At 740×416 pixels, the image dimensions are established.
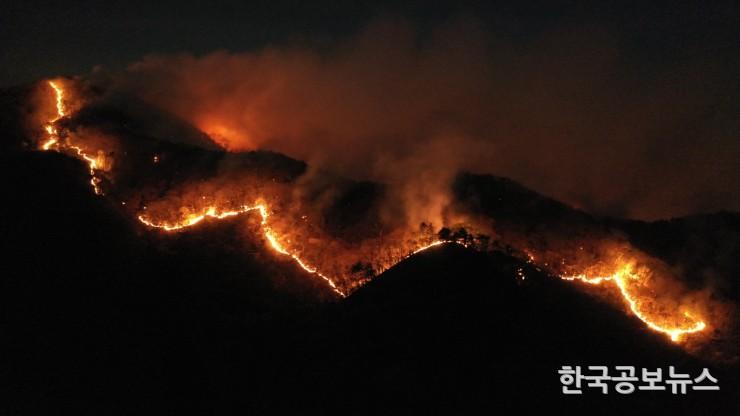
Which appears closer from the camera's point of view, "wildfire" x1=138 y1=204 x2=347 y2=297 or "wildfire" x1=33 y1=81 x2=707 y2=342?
"wildfire" x1=33 y1=81 x2=707 y2=342

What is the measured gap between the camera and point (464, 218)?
1216cm

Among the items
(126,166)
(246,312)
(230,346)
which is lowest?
(230,346)

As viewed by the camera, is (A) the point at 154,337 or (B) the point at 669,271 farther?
(B) the point at 669,271

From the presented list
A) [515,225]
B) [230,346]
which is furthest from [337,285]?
[515,225]

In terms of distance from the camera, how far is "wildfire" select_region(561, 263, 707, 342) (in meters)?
9.85

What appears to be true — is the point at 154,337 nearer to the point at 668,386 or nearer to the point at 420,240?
the point at 420,240

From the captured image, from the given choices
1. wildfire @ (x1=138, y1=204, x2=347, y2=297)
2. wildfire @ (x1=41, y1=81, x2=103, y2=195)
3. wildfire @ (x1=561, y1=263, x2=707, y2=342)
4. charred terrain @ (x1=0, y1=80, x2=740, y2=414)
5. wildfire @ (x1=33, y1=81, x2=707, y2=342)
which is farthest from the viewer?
wildfire @ (x1=41, y1=81, x2=103, y2=195)

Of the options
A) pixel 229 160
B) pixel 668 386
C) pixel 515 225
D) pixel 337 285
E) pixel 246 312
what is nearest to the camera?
pixel 668 386

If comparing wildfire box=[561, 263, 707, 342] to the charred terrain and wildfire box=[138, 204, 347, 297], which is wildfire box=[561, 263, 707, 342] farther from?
wildfire box=[138, 204, 347, 297]

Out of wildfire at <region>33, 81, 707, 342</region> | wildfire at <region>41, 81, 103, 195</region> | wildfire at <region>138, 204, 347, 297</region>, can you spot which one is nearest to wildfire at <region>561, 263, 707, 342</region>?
wildfire at <region>33, 81, 707, 342</region>

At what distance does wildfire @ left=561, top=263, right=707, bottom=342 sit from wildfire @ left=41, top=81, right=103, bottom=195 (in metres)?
11.2

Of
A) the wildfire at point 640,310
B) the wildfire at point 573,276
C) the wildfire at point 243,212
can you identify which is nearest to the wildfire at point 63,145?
the wildfire at point 573,276

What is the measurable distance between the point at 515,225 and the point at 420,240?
2.35 metres

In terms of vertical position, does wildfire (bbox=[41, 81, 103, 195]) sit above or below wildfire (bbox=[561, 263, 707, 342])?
Result: above
